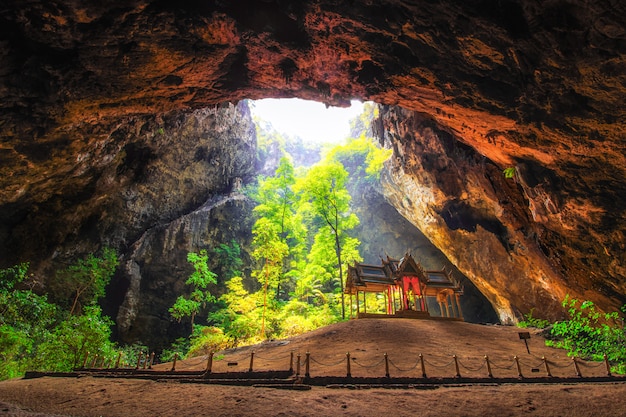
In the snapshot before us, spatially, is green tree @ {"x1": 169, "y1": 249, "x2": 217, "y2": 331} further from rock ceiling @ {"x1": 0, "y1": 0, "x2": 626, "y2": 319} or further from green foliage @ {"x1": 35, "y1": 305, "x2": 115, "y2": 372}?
rock ceiling @ {"x1": 0, "y1": 0, "x2": 626, "y2": 319}

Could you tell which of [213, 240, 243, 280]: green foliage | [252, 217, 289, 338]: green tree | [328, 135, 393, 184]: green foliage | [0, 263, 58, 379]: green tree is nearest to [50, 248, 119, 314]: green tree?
[0, 263, 58, 379]: green tree

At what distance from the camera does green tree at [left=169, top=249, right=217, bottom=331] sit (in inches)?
809

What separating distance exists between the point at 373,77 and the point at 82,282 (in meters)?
17.5

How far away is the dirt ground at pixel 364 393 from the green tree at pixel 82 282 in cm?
839

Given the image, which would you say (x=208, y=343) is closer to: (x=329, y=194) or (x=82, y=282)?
(x=82, y=282)

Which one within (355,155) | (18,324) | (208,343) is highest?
(355,155)

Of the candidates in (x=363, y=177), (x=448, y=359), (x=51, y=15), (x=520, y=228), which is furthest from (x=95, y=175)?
(x=363, y=177)

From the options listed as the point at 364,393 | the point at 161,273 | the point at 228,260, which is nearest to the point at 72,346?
the point at 161,273

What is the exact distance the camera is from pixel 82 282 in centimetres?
1673

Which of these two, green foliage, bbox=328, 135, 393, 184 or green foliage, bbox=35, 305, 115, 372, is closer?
green foliage, bbox=35, 305, 115, 372

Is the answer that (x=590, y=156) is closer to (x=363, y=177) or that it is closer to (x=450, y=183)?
(x=450, y=183)

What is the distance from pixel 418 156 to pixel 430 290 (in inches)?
323

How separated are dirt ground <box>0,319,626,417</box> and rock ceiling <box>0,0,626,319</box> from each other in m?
4.65

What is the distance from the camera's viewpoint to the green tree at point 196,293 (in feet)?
67.4
